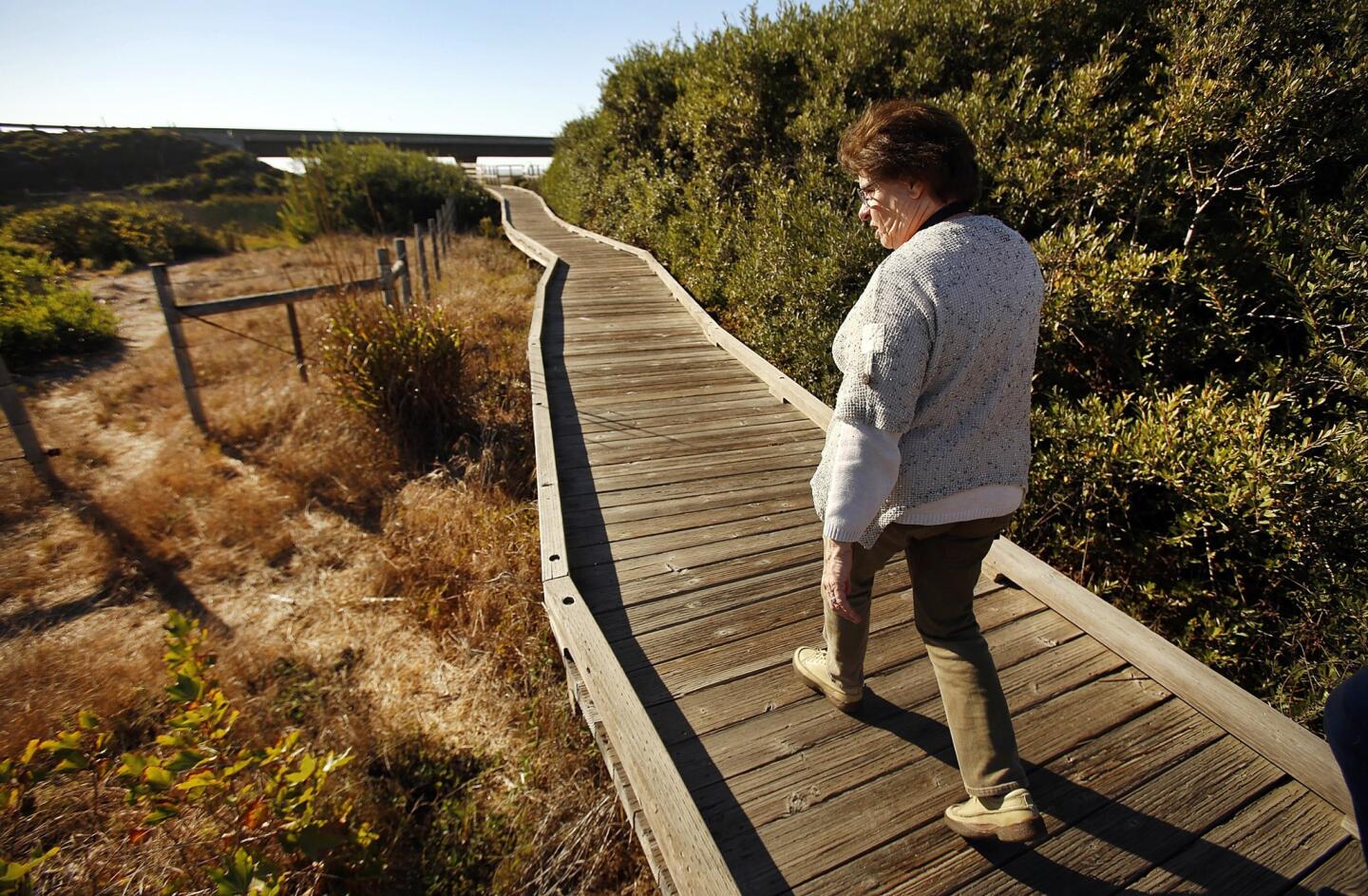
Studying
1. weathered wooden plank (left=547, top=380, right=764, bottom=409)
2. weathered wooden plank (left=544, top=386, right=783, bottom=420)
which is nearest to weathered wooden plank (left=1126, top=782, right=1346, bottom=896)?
weathered wooden plank (left=544, top=386, right=783, bottom=420)

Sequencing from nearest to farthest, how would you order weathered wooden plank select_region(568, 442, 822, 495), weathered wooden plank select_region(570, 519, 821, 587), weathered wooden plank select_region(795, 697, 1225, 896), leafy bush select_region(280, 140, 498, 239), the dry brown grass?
weathered wooden plank select_region(795, 697, 1225, 896) → the dry brown grass → weathered wooden plank select_region(570, 519, 821, 587) → weathered wooden plank select_region(568, 442, 822, 495) → leafy bush select_region(280, 140, 498, 239)

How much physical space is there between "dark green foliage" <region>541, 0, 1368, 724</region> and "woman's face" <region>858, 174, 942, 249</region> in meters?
2.24

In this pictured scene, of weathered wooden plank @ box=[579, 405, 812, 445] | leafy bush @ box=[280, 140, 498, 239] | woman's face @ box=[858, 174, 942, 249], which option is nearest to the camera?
woman's face @ box=[858, 174, 942, 249]

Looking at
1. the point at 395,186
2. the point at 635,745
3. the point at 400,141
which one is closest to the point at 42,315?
the point at 635,745

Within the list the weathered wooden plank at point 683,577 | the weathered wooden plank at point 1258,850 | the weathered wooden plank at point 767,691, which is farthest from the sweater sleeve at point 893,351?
the weathered wooden plank at point 683,577

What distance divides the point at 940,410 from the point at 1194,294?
3019 mm

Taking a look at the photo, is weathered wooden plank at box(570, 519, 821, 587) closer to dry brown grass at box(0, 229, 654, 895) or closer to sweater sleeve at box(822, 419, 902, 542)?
dry brown grass at box(0, 229, 654, 895)

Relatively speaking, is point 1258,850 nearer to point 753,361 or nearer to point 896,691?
point 896,691

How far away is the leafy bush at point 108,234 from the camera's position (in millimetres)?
14398

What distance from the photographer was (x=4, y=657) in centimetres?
410

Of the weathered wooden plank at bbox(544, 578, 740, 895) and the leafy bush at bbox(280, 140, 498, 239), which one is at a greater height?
the leafy bush at bbox(280, 140, 498, 239)

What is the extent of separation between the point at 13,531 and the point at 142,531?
109 cm

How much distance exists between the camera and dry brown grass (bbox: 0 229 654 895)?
10.0ft

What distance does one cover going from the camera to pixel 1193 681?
234cm
